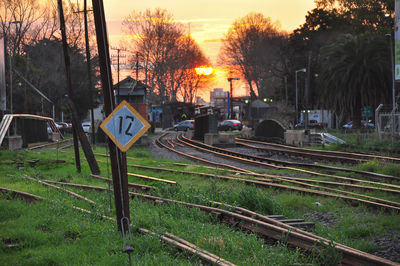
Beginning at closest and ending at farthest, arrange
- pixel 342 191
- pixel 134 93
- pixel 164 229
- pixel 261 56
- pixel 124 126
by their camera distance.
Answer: pixel 164 229
pixel 124 126
pixel 342 191
pixel 134 93
pixel 261 56

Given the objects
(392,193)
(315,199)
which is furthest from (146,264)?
(392,193)

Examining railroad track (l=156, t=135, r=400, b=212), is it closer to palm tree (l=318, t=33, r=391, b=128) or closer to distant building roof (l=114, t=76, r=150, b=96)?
palm tree (l=318, t=33, r=391, b=128)

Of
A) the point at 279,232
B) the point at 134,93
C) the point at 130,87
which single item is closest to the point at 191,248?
the point at 279,232

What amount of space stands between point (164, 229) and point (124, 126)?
1.77 metres

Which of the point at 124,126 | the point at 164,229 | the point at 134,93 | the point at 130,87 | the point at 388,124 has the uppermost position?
the point at 130,87

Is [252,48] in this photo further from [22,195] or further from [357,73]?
[22,195]

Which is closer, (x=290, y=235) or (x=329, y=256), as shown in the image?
(x=329, y=256)

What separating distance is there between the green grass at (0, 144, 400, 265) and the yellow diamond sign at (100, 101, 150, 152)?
4.71 feet

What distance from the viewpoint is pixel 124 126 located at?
8.62 m

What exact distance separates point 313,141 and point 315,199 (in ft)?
69.4

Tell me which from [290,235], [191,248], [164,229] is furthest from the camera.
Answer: [164,229]

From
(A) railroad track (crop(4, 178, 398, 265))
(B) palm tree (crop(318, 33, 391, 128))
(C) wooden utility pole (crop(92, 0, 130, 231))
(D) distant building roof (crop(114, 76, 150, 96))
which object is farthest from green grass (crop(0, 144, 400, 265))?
(D) distant building roof (crop(114, 76, 150, 96))

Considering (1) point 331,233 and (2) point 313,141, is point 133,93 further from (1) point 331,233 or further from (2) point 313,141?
(1) point 331,233

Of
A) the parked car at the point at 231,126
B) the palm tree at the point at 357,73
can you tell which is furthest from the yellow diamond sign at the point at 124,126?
the parked car at the point at 231,126
